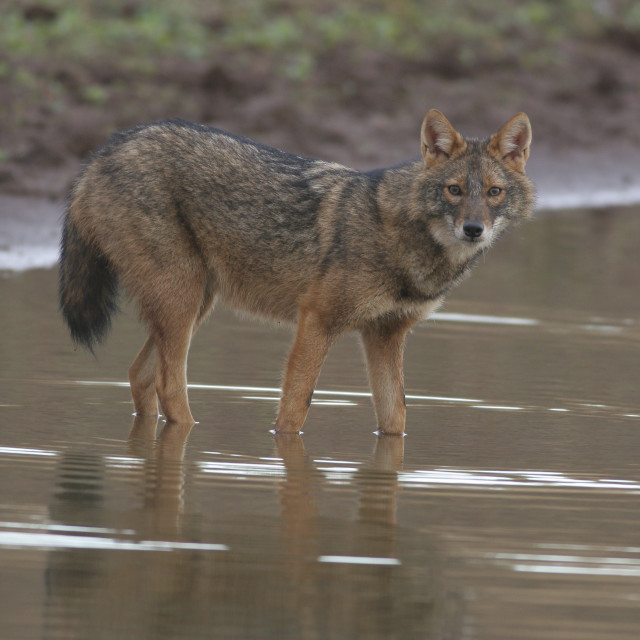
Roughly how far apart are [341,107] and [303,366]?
51.6 feet

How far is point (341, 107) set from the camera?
2348cm

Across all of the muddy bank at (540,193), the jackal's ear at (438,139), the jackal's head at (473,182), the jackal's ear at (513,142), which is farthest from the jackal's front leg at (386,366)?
the muddy bank at (540,193)

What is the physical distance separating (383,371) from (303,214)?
3.47 feet

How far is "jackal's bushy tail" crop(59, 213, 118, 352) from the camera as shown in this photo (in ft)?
28.8

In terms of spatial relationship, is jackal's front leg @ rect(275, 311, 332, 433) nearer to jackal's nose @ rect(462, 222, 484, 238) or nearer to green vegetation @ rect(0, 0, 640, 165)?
jackal's nose @ rect(462, 222, 484, 238)

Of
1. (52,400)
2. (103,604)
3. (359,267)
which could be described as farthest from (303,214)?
(103,604)

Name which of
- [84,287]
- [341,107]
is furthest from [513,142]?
[341,107]

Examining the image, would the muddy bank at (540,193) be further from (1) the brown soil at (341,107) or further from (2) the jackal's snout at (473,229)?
(2) the jackal's snout at (473,229)

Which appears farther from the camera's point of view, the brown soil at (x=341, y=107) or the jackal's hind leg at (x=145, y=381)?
the brown soil at (x=341, y=107)

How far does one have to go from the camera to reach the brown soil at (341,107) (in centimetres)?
1878

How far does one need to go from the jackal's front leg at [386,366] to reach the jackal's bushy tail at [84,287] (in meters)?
1.63

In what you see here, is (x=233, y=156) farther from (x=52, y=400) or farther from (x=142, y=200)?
(x=52, y=400)

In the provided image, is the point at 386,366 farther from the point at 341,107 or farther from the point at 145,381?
the point at 341,107

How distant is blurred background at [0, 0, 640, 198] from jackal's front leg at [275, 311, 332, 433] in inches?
357
